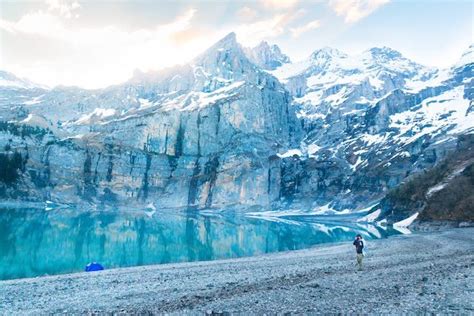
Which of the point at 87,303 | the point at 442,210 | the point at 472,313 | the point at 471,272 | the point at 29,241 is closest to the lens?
the point at 472,313

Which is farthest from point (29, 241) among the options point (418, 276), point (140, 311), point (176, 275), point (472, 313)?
point (472, 313)

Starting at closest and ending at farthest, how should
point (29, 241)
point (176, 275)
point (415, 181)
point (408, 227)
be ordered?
point (176, 275) < point (29, 241) < point (408, 227) < point (415, 181)

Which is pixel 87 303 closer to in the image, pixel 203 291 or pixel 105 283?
pixel 203 291

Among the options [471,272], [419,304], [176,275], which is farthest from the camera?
[176,275]

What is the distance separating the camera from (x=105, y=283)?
34344mm

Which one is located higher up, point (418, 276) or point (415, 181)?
point (415, 181)

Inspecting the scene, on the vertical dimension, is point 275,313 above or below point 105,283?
above

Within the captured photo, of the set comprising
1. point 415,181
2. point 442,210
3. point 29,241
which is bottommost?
point 29,241

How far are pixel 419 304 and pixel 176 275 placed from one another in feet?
81.0

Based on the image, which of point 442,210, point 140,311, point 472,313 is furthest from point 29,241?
point 442,210

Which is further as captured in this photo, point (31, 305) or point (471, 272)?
point (471, 272)

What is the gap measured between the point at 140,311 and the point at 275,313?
6990 millimetres

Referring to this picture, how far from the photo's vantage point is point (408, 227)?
11481cm

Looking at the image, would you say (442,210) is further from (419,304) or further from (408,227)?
(419,304)
